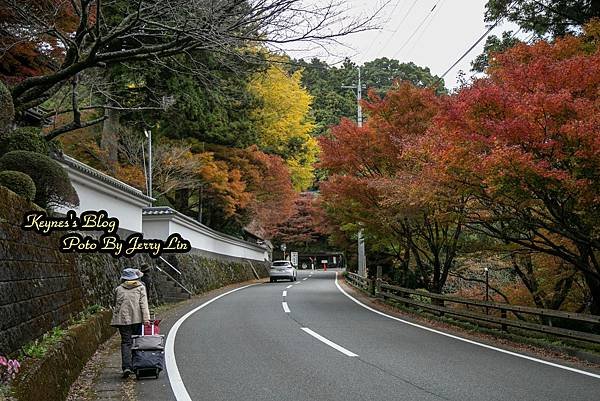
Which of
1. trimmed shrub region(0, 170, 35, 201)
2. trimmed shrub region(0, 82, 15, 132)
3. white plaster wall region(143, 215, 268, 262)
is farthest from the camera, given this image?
white plaster wall region(143, 215, 268, 262)

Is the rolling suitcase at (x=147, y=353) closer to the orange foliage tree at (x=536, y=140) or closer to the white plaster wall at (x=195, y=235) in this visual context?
the orange foliage tree at (x=536, y=140)

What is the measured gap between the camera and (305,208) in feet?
198

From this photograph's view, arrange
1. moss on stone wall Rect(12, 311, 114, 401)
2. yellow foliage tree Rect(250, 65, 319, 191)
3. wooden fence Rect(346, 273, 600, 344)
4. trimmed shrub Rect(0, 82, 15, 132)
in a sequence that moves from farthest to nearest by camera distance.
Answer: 1. yellow foliage tree Rect(250, 65, 319, 191)
2. wooden fence Rect(346, 273, 600, 344)
3. trimmed shrub Rect(0, 82, 15, 132)
4. moss on stone wall Rect(12, 311, 114, 401)

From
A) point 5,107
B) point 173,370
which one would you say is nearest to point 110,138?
point 5,107

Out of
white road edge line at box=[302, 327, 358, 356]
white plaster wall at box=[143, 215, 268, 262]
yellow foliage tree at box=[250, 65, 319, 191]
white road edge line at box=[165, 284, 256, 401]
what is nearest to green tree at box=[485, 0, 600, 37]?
white road edge line at box=[302, 327, 358, 356]

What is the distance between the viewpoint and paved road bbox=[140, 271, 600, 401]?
6828 mm

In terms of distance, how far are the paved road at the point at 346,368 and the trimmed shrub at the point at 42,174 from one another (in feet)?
11.3

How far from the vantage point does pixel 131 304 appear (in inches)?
309

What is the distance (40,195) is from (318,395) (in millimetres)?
6070

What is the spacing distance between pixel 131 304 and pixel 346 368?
3214 millimetres

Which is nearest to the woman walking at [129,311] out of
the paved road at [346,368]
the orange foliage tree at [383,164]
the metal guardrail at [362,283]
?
the paved road at [346,368]

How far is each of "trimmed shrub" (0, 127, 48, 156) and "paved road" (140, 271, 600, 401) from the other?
4.46 meters

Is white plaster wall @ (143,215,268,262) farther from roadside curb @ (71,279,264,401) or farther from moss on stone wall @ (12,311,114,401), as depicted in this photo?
moss on stone wall @ (12,311,114,401)

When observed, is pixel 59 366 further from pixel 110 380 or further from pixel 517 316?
pixel 517 316
